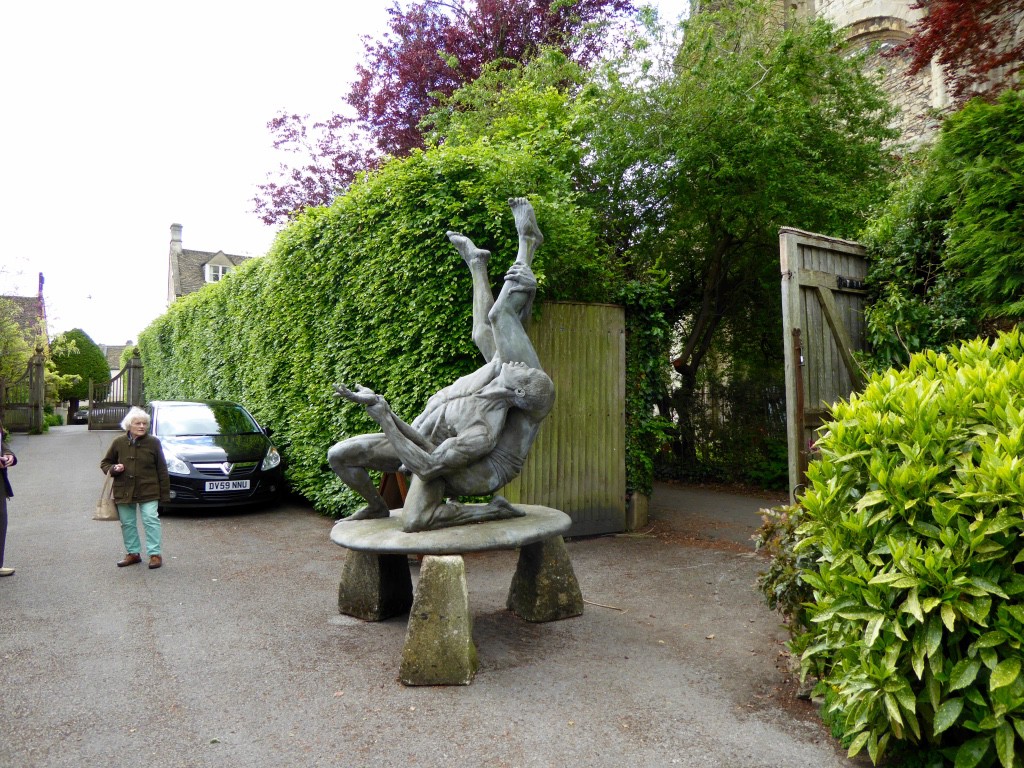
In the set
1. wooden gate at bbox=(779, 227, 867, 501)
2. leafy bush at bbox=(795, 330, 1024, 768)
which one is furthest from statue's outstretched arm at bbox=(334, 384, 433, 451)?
wooden gate at bbox=(779, 227, 867, 501)

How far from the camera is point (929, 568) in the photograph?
2.60m

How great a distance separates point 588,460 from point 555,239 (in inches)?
93.6

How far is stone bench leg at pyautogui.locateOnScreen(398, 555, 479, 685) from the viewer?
362 cm

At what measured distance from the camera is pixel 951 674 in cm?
256

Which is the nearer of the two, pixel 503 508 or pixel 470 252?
pixel 503 508

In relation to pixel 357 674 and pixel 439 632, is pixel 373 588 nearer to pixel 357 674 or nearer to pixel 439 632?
pixel 357 674

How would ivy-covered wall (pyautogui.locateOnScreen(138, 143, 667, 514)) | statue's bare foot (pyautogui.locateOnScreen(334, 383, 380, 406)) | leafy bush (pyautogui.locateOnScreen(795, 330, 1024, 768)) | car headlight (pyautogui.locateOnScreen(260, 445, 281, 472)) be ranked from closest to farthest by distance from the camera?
leafy bush (pyautogui.locateOnScreen(795, 330, 1024, 768)) → statue's bare foot (pyautogui.locateOnScreen(334, 383, 380, 406)) → ivy-covered wall (pyautogui.locateOnScreen(138, 143, 667, 514)) → car headlight (pyautogui.locateOnScreen(260, 445, 281, 472))

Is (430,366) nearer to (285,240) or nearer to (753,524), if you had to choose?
(285,240)

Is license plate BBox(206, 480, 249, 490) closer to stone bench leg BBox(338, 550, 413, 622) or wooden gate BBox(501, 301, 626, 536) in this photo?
wooden gate BBox(501, 301, 626, 536)

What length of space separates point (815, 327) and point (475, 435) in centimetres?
359

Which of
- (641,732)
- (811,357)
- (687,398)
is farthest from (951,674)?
(687,398)

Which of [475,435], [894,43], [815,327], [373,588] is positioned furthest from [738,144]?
[894,43]

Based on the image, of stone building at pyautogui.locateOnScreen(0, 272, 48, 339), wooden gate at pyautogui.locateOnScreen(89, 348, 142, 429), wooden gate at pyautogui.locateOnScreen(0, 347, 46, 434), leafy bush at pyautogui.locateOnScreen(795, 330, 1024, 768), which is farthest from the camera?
stone building at pyautogui.locateOnScreen(0, 272, 48, 339)

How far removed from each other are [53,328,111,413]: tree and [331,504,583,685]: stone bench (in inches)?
1369
